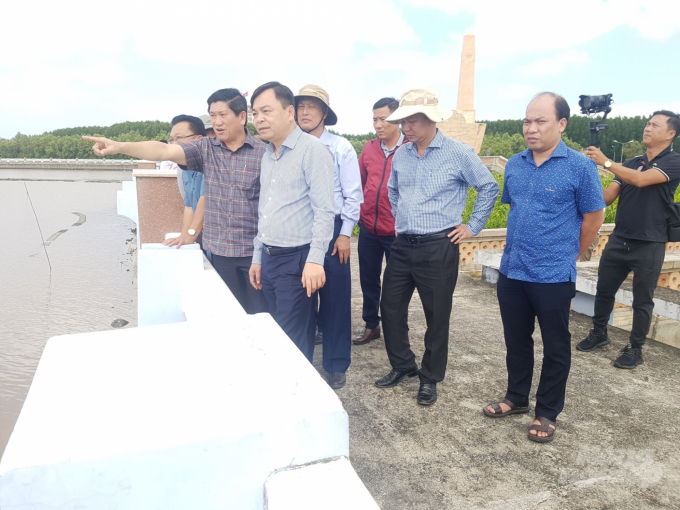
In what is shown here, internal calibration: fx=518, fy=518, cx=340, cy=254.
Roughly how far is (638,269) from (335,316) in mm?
2367

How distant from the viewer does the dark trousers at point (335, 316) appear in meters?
3.41

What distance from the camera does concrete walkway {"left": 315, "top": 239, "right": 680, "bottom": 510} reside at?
2316mm

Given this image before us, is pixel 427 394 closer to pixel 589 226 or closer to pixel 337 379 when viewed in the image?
pixel 337 379

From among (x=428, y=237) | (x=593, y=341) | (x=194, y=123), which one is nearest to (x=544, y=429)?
(x=428, y=237)

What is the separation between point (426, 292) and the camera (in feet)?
10.6

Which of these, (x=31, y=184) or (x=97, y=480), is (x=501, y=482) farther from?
(x=31, y=184)

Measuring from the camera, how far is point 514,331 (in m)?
3.08

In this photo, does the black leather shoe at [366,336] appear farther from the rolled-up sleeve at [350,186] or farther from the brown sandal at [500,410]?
the brown sandal at [500,410]

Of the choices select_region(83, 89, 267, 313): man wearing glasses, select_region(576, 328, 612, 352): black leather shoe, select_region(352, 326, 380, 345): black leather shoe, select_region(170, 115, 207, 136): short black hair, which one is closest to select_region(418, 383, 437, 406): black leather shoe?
select_region(352, 326, 380, 345): black leather shoe

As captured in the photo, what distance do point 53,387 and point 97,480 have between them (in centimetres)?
34

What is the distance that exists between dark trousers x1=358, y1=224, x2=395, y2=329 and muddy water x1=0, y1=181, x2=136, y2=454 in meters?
2.82

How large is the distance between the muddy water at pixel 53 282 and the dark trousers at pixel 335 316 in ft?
7.61

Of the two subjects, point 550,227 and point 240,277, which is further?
point 240,277

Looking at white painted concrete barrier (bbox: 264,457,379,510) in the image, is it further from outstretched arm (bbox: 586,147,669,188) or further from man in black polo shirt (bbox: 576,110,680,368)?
man in black polo shirt (bbox: 576,110,680,368)
